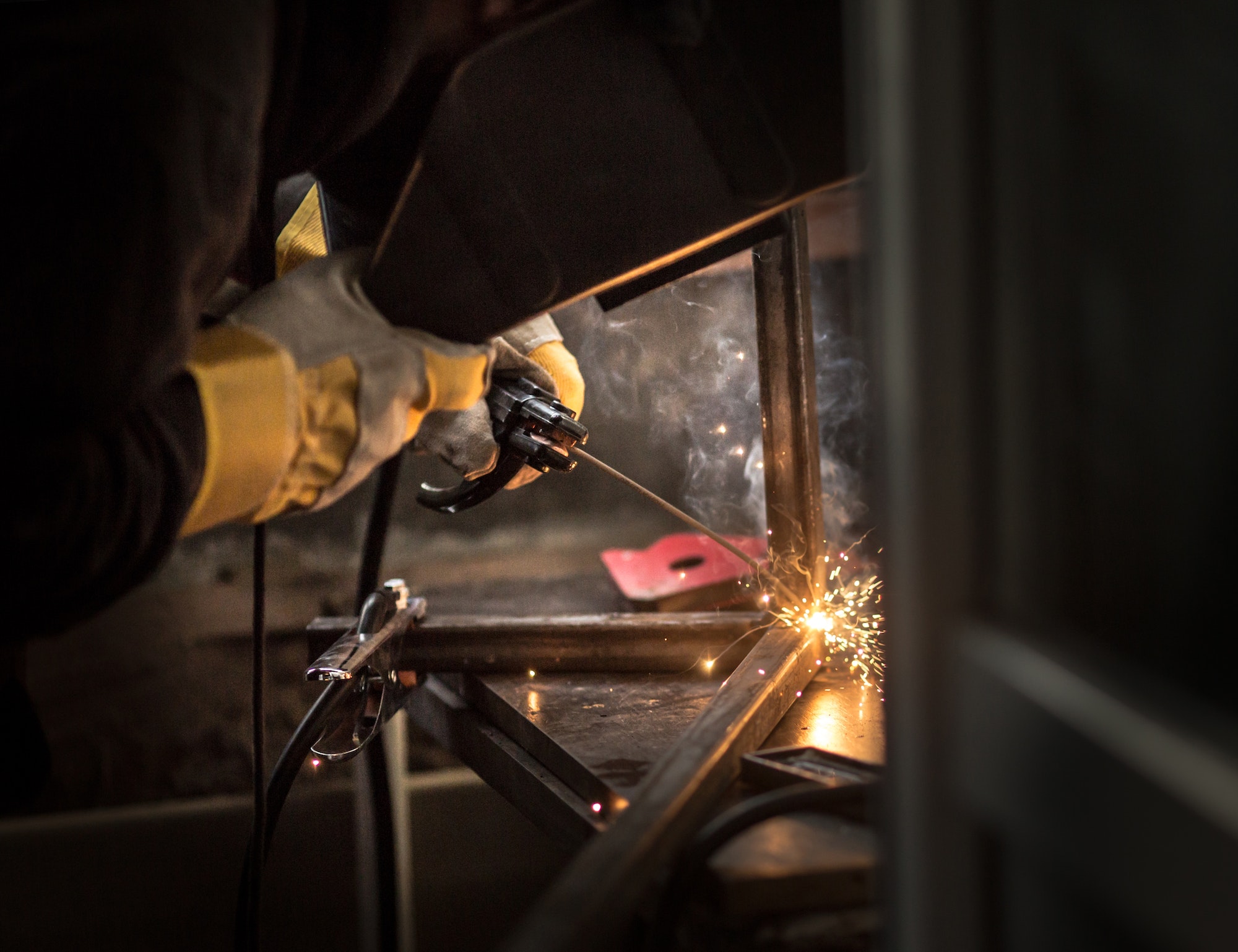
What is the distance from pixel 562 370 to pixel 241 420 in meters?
0.65

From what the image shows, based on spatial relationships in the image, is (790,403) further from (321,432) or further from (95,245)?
(95,245)

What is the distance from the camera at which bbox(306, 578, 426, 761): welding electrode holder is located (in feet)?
4.10

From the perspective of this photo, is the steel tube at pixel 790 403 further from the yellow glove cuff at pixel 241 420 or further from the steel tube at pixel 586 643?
the yellow glove cuff at pixel 241 420

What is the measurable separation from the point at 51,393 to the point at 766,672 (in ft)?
2.87

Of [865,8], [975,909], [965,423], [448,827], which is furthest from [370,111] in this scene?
[448,827]

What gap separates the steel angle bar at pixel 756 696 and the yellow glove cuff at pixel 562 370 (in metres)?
0.36

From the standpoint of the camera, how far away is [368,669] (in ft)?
4.42

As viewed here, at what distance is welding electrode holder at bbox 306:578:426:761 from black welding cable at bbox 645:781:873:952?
63cm

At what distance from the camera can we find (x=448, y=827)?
7.61ft

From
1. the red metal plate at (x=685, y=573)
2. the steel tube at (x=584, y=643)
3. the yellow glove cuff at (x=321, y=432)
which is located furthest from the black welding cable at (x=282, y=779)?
the red metal plate at (x=685, y=573)

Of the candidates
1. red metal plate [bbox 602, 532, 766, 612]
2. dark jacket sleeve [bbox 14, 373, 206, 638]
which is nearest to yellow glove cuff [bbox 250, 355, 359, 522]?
dark jacket sleeve [bbox 14, 373, 206, 638]

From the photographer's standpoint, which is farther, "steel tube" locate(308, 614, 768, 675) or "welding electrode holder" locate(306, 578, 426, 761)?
"steel tube" locate(308, 614, 768, 675)

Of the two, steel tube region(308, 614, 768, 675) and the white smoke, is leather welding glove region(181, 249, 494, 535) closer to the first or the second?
steel tube region(308, 614, 768, 675)

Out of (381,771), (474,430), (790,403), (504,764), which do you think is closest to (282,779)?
(504,764)
